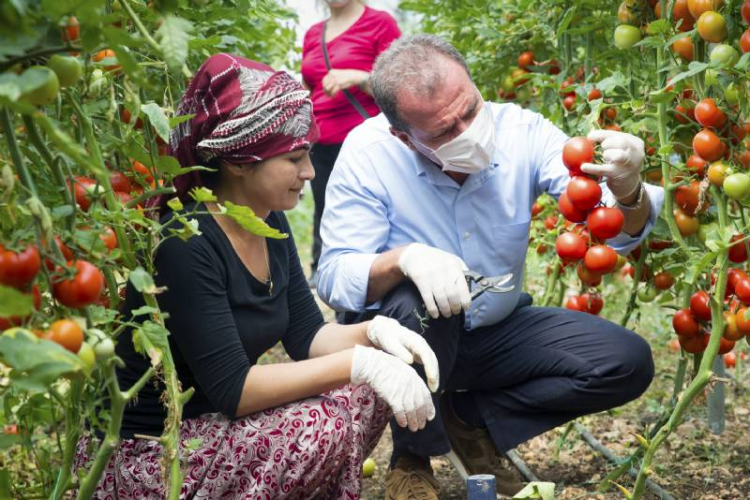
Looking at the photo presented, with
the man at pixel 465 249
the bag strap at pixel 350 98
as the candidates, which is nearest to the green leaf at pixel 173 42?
the man at pixel 465 249

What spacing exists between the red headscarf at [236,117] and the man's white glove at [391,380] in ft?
1.47

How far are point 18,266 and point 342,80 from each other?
2.43m

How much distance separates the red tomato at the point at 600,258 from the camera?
6.36 feet

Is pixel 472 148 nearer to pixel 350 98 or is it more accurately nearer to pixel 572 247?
pixel 572 247

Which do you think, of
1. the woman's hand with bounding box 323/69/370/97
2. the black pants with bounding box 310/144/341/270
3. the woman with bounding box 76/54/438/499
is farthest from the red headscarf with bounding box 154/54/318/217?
the black pants with bounding box 310/144/341/270

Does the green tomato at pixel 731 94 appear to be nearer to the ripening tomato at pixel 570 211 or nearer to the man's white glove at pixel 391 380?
the ripening tomato at pixel 570 211

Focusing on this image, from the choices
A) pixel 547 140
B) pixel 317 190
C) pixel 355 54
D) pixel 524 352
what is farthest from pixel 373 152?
pixel 317 190

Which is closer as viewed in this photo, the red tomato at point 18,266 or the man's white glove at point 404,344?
the red tomato at point 18,266

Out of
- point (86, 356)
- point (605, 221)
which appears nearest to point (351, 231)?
point (605, 221)

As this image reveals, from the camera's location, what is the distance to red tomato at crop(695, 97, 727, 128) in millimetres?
1842

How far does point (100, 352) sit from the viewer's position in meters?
1.06

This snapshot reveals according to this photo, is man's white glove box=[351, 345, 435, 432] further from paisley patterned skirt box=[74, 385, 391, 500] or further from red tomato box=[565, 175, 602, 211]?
red tomato box=[565, 175, 602, 211]

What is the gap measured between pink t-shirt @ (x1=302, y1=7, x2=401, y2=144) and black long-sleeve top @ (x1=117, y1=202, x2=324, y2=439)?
5.12 ft

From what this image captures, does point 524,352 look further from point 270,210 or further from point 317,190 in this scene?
point 317,190
